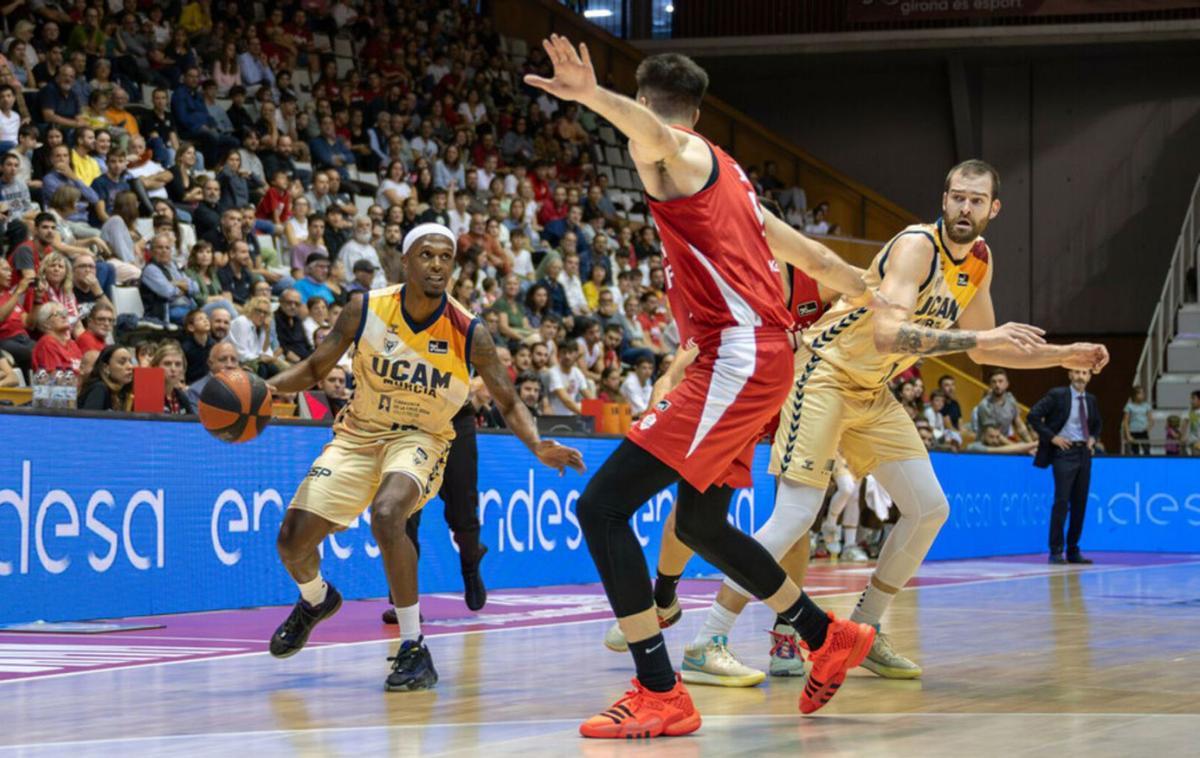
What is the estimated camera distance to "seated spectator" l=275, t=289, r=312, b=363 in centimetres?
1359

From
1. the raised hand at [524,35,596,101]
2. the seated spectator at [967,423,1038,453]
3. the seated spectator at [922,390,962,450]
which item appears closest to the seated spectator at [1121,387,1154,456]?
the seated spectator at [967,423,1038,453]

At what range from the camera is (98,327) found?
11.4 meters

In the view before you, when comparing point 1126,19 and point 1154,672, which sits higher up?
point 1126,19

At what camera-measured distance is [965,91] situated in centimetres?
2894

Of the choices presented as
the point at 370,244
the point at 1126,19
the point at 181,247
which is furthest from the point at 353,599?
the point at 1126,19

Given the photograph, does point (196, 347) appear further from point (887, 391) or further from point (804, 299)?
point (887, 391)

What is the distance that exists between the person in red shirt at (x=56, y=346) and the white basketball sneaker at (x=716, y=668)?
6101 mm

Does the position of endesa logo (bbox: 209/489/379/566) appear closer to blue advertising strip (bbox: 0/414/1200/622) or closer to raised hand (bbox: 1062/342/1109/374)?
blue advertising strip (bbox: 0/414/1200/622)

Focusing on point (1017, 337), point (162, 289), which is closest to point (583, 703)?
point (1017, 337)

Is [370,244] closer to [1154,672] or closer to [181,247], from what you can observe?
[181,247]

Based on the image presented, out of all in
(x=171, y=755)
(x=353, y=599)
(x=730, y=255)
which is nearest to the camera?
(x=171, y=755)

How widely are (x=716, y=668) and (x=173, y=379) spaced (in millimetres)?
5521

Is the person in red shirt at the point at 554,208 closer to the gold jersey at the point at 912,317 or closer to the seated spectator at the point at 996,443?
the seated spectator at the point at 996,443

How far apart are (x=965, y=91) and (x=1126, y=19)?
10.7 ft
